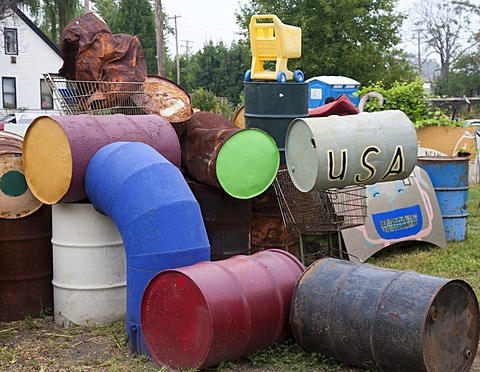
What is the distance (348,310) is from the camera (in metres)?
4.82

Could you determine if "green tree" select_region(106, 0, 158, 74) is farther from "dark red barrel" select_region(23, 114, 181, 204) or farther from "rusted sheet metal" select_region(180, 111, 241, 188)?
"dark red barrel" select_region(23, 114, 181, 204)

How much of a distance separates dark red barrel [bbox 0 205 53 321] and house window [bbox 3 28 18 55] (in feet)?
111

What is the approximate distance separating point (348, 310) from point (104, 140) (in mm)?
2354

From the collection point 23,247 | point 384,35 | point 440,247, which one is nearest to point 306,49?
point 384,35

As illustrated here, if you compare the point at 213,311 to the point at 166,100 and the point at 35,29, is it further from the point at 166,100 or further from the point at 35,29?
the point at 35,29

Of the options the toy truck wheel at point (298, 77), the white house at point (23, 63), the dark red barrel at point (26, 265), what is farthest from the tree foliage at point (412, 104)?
the white house at point (23, 63)

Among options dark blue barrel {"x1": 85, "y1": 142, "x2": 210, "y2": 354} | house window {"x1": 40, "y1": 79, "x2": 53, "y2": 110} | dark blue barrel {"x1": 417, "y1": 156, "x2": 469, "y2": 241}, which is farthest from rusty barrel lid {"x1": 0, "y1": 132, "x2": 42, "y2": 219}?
house window {"x1": 40, "y1": 79, "x2": 53, "y2": 110}

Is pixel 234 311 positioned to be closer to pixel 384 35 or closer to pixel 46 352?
pixel 46 352

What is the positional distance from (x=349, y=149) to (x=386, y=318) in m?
1.49

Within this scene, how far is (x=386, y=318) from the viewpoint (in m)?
4.60

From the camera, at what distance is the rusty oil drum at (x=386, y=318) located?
14.8 feet

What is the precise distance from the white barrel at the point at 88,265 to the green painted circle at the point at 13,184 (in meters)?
0.37

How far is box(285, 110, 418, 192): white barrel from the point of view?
5.56 metres

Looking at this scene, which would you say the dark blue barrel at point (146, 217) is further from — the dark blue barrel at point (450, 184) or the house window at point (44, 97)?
the house window at point (44, 97)
